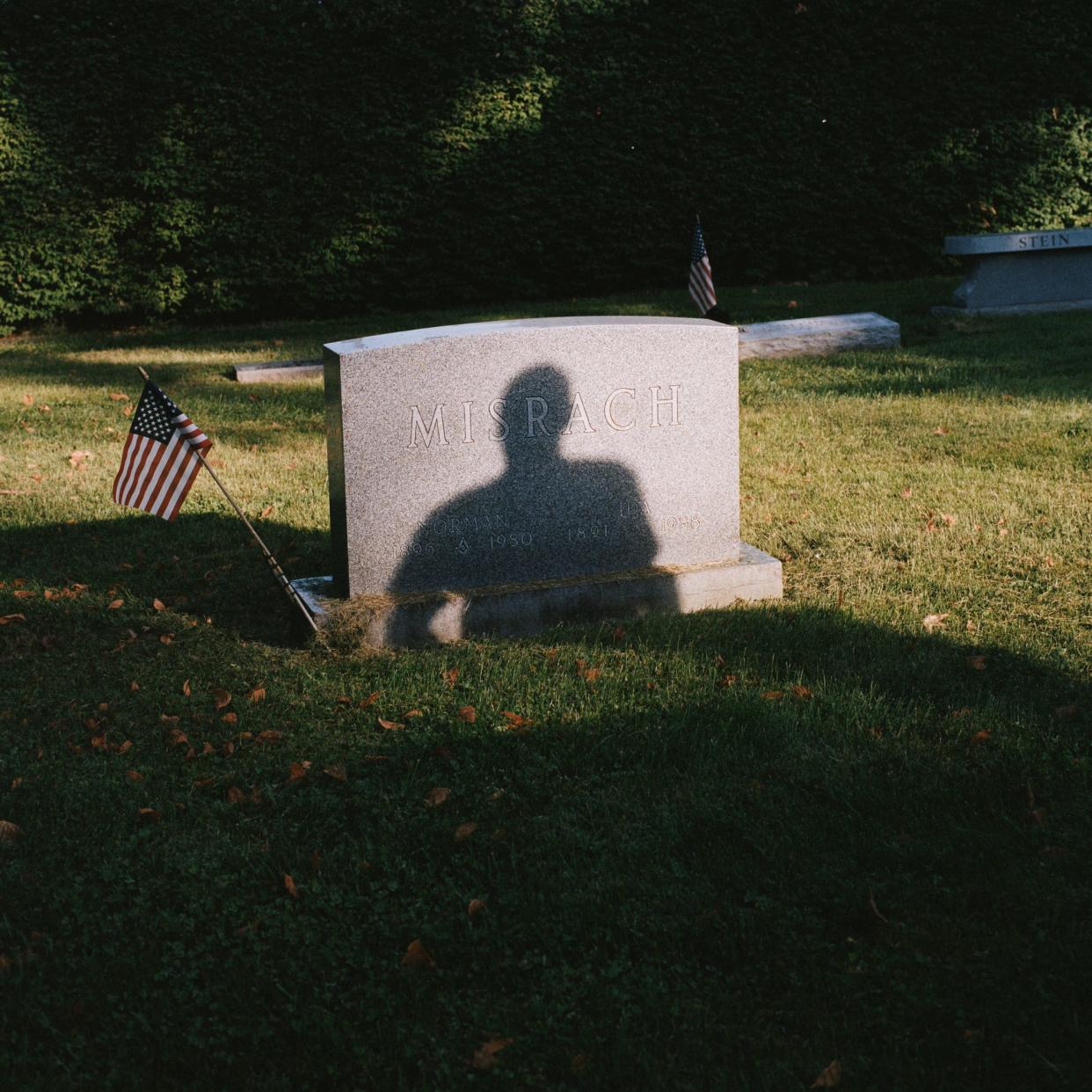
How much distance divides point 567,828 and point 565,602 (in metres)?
1.78

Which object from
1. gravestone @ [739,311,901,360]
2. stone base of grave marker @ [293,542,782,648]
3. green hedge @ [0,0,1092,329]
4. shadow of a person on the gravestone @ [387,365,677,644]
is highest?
green hedge @ [0,0,1092,329]

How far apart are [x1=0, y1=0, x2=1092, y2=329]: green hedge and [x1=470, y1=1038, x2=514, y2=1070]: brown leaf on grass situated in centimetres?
1220

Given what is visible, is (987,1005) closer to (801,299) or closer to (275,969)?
(275,969)

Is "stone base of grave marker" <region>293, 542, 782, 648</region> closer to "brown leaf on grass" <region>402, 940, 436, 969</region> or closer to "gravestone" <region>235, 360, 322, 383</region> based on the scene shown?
"brown leaf on grass" <region>402, 940, 436, 969</region>

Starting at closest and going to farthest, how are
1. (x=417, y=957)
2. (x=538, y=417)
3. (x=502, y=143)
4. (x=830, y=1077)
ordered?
(x=830, y=1077)
(x=417, y=957)
(x=538, y=417)
(x=502, y=143)

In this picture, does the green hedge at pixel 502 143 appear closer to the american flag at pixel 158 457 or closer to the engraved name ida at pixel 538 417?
the american flag at pixel 158 457

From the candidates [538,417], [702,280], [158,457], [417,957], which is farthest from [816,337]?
[417,957]

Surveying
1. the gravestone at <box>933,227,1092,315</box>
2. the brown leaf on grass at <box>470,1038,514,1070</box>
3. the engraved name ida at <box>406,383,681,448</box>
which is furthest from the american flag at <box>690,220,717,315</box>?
the brown leaf on grass at <box>470,1038,514,1070</box>

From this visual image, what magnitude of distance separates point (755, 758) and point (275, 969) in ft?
5.57

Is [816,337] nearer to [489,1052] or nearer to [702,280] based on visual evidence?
[702,280]

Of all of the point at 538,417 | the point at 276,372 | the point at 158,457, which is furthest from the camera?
the point at 276,372

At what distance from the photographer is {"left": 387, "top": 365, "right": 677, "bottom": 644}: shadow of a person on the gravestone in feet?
16.8

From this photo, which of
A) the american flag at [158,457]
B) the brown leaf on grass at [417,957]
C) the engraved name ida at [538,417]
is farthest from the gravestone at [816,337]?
the brown leaf on grass at [417,957]

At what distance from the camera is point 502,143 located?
14320mm
